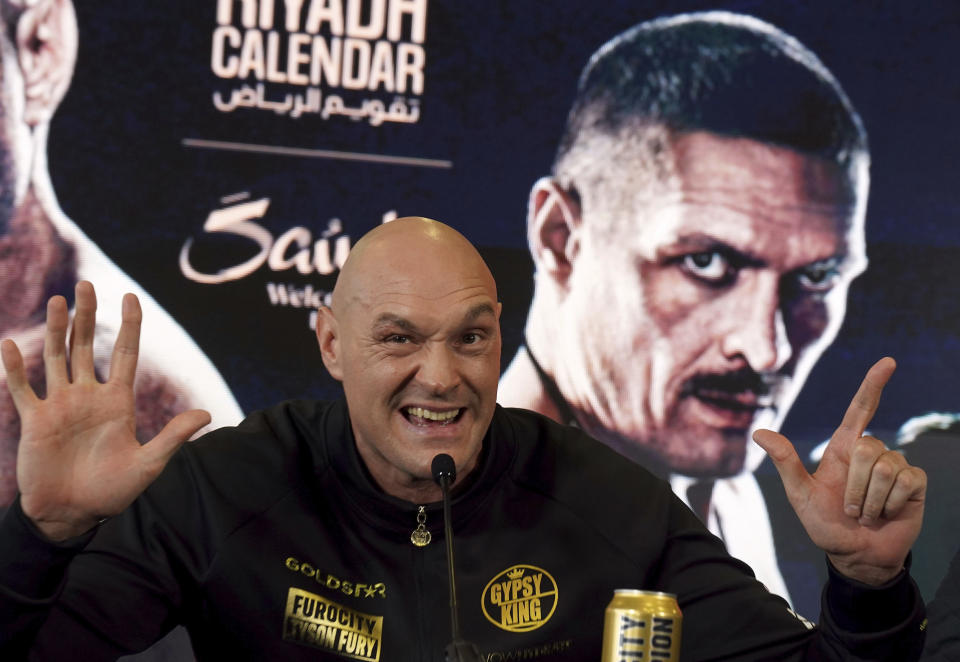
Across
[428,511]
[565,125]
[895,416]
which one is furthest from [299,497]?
[895,416]

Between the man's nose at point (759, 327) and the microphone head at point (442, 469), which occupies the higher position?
the microphone head at point (442, 469)

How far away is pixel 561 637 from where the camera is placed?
187 centimetres

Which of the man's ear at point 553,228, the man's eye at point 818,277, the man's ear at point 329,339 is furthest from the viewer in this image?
the man's eye at point 818,277

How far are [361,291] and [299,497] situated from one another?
1.21ft

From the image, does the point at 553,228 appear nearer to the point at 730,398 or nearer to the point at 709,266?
the point at 709,266

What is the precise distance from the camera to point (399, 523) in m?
1.90

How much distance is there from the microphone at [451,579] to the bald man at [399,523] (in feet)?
0.71

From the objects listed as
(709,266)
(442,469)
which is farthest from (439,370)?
(709,266)

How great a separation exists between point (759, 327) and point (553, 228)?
672mm

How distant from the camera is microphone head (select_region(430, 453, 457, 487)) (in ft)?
5.35

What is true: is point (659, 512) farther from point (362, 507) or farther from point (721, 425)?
point (721, 425)

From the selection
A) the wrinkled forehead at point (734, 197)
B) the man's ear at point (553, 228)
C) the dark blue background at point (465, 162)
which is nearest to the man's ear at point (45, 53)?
the dark blue background at point (465, 162)

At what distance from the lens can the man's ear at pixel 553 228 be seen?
318 cm

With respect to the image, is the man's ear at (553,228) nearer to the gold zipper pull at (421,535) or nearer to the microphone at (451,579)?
the gold zipper pull at (421,535)
